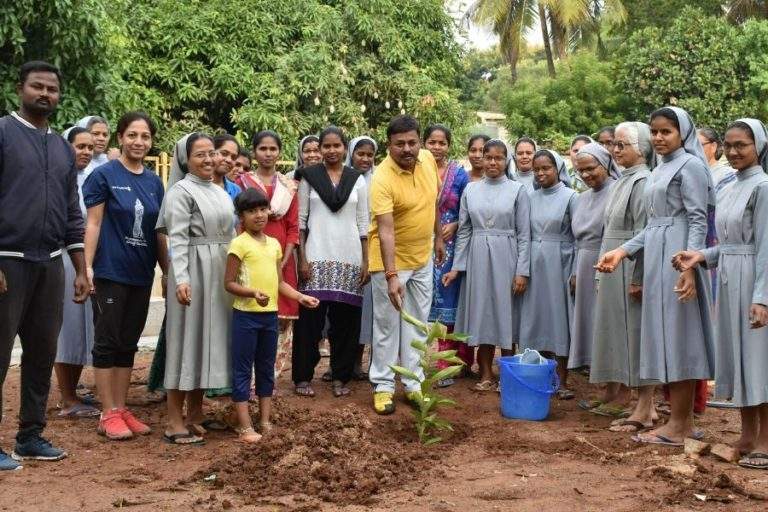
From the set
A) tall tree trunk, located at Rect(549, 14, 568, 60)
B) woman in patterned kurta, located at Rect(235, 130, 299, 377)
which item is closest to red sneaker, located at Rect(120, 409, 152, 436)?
woman in patterned kurta, located at Rect(235, 130, 299, 377)

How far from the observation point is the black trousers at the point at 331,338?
24.3 ft

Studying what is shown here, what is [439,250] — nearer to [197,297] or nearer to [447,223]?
[447,223]

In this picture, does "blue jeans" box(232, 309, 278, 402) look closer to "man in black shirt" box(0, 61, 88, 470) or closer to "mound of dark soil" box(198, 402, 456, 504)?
"mound of dark soil" box(198, 402, 456, 504)

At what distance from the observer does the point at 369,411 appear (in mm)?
6824

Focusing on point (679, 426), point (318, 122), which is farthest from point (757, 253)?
point (318, 122)

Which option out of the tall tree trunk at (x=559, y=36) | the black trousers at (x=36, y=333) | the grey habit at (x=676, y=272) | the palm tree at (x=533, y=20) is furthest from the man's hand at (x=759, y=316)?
the tall tree trunk at (x=559, y=36)

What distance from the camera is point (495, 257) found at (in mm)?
7633

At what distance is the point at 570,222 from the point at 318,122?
26.9 feet

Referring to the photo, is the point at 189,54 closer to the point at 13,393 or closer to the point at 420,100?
the point at 420,100

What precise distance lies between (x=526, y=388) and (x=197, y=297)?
2.31 metres

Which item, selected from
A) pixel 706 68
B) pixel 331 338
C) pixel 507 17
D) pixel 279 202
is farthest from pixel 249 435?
pixel 507 17

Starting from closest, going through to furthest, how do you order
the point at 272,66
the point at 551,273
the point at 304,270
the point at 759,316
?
the point at 759,316 → the point at 304,270 → the point at 551,273 → the point at 272,66

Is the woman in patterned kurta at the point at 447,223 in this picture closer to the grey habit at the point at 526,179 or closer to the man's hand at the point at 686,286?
the grey habit at the point at 526,179

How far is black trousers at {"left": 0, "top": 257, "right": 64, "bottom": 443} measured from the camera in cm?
529
